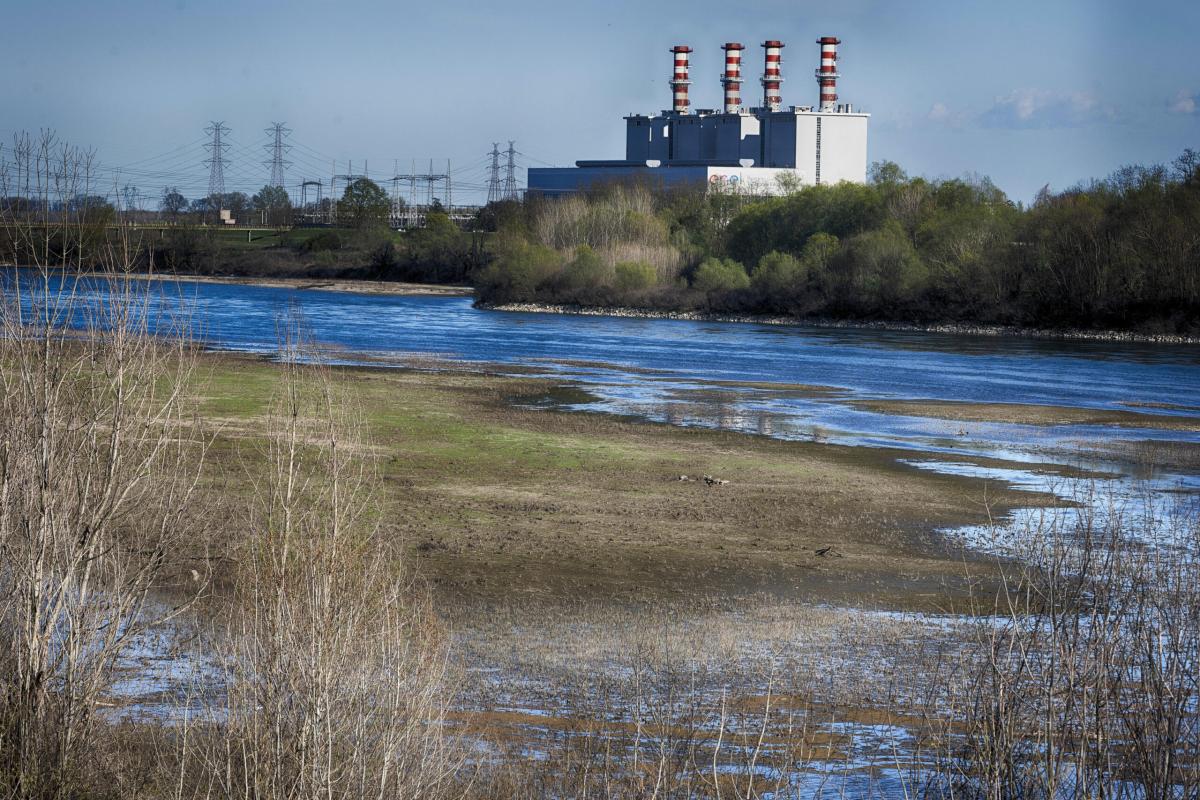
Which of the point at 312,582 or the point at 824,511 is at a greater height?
the point at 312,582

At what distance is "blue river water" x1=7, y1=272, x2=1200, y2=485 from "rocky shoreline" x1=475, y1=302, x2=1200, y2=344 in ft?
7.43

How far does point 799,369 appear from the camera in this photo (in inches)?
1837

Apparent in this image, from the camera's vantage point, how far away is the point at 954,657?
40.8ft

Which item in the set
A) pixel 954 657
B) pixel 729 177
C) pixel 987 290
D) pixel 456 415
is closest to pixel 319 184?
pixel 729 177

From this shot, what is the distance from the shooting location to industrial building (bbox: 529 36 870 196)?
4641 inches

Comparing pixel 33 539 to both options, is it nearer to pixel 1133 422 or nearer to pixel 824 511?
pixel 824 511

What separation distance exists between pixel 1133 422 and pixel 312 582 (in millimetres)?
29056

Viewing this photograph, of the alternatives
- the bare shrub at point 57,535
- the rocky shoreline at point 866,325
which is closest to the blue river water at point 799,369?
the bare shrub at point 57,535

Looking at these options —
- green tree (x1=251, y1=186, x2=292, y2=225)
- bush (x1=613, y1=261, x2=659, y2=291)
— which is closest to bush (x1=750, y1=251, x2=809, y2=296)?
bush (x1=613, y1=261, x2=659, y2=291)

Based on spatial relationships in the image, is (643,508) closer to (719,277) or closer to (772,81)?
(719,277)

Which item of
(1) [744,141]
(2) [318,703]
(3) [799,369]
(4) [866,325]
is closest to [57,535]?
(2) [318,703]

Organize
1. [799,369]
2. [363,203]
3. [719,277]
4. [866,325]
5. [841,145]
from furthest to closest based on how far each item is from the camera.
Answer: [363,203]
[841,145]
[719,277]
[866,325]
[799,369]

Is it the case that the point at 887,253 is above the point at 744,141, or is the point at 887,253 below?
below

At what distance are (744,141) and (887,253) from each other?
155 feet
